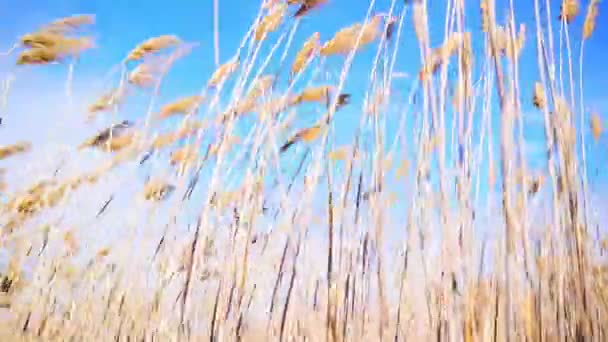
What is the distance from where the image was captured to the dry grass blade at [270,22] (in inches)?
45.6

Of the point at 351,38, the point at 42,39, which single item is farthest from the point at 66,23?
the point at 351,38

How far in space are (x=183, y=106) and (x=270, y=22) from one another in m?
0.41

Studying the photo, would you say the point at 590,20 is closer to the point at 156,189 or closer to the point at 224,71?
the point at 224,71

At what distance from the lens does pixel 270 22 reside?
3.81 ft

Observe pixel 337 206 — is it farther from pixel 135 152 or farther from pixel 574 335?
pixel 135 152

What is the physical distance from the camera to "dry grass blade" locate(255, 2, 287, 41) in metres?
1.16

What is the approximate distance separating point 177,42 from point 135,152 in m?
0.49

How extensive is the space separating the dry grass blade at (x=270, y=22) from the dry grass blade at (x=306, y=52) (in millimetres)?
86

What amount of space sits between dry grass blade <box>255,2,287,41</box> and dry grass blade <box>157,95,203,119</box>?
29 centimetres

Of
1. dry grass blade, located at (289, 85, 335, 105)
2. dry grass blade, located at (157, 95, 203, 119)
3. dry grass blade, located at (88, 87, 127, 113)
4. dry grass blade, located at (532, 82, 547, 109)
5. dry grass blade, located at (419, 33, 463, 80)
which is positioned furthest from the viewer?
dry grass blade, located at (88, 87, 127, 113)

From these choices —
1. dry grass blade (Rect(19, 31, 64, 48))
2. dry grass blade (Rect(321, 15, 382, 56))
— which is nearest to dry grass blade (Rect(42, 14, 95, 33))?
dry grass blade (Rect(19, 31, 64, 48))

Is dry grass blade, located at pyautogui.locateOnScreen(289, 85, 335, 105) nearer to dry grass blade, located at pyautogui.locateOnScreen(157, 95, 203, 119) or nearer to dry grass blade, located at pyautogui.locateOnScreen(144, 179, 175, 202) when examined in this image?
dry grass blade, located at pyautogui.locateOnScreen(157, 95, 203, 119)

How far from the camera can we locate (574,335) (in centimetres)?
89

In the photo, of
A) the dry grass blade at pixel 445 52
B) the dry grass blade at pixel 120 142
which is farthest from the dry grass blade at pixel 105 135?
the dry grass blade at pixel 445 52
